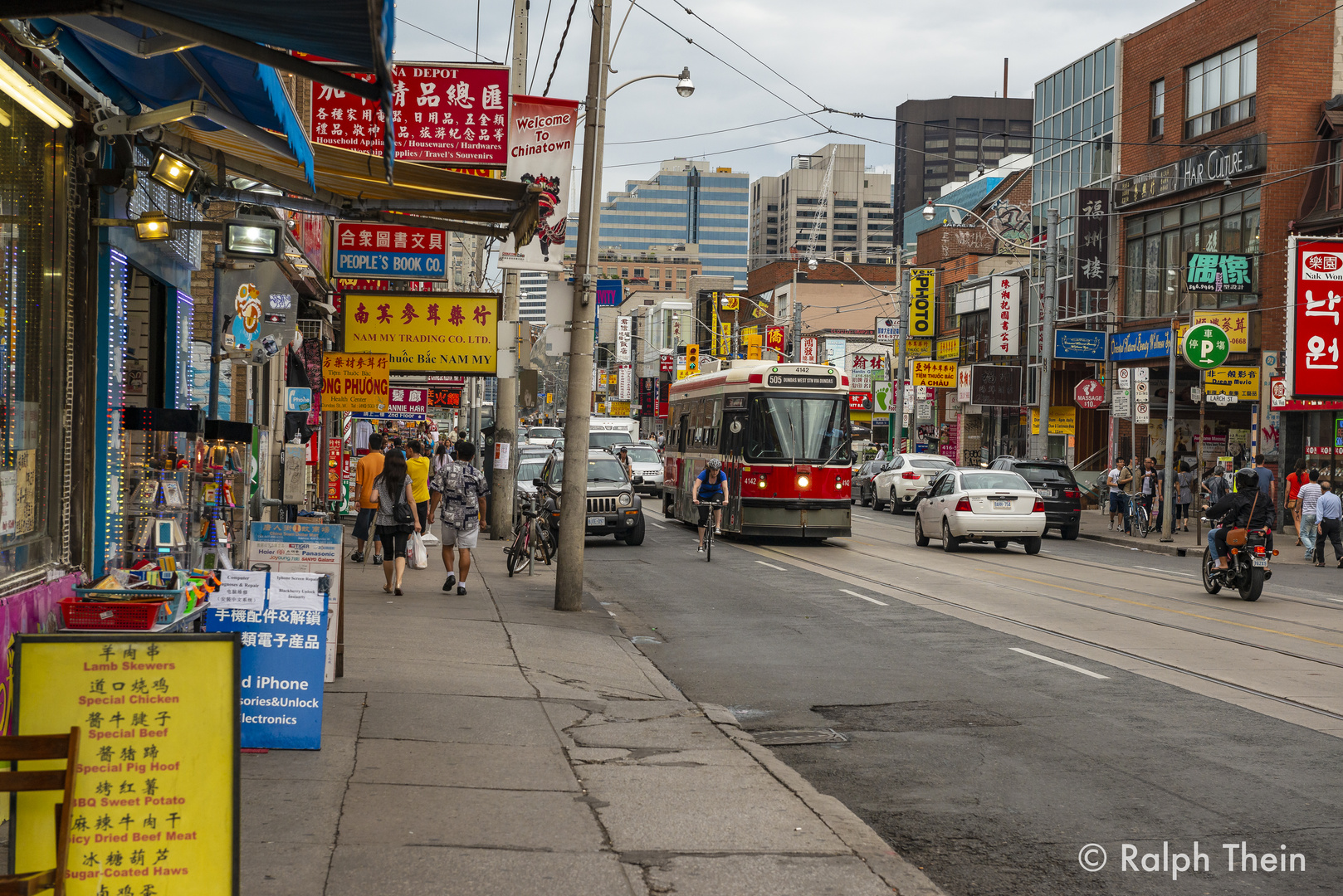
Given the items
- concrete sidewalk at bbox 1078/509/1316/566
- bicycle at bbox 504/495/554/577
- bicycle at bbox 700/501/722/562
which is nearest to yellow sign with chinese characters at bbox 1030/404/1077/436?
concrete sidewalk at bbox 1078/509/1316/566

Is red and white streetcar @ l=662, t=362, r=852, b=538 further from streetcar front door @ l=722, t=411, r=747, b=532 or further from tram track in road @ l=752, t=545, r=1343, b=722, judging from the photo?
tram track in road @ l=752, t=545, r=1343, b=722

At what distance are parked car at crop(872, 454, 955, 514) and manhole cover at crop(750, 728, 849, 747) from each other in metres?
31.4

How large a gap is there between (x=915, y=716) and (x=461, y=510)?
7782 millimetres

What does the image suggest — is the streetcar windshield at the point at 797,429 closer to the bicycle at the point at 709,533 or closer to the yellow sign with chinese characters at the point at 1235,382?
the bicycle at the point at 709,533

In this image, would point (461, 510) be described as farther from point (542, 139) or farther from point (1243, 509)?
point (1243, 509)

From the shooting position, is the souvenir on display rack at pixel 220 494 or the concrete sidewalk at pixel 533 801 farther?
the souvenir on display rack at pixel 220 494

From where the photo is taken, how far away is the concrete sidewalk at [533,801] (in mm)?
5352

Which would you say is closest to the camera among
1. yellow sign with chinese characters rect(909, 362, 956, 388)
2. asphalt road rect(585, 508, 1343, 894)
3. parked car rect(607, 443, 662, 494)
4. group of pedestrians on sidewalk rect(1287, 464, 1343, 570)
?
asphalt road rect(585, 508, 1343, 894)

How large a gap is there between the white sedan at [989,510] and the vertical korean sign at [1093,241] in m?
17.7

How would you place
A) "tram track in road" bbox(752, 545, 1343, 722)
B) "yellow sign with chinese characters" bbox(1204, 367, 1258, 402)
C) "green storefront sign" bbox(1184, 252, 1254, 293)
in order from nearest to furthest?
"tram track in road" bbox(752, 545, 1343, 722) → "green storefront sign" bbox(1184, 252, 1254, 293) → "yellow sign with chinese characters" bbox(1204, 367, 1258, 402)

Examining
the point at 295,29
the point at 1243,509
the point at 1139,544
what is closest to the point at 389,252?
the point at 1243,509

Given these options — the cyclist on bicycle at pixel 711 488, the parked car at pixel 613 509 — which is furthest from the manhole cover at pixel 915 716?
the parked car at pixel 613 509

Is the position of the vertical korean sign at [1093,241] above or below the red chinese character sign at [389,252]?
above

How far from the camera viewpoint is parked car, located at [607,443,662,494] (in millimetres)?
45500
